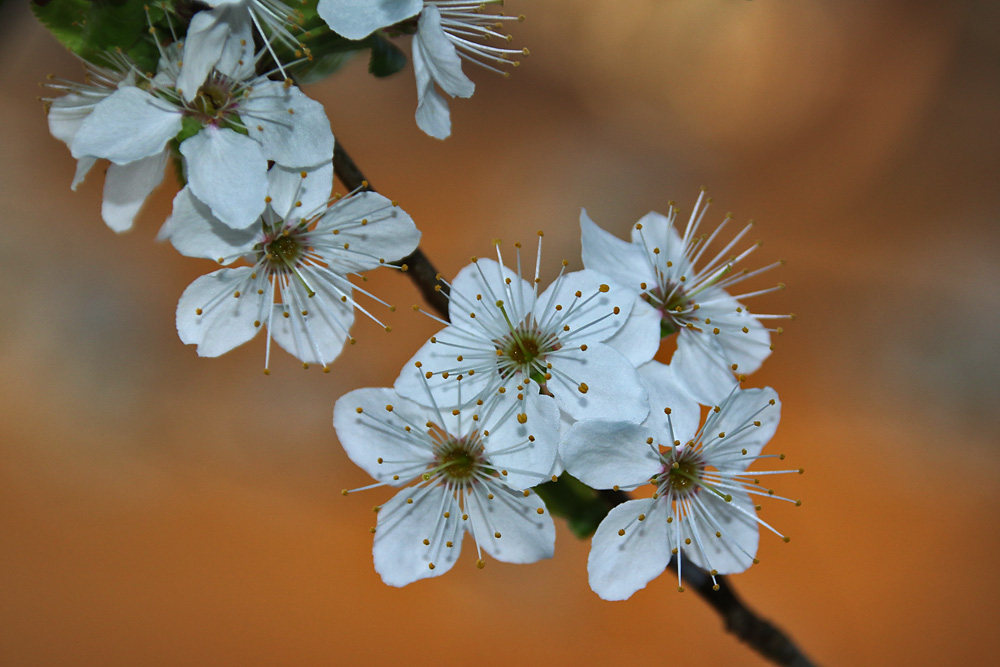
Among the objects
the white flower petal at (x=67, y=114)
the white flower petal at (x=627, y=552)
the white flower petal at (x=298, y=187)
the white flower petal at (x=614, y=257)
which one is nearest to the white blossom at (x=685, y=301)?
the white flower petal at (x=614, y=257)

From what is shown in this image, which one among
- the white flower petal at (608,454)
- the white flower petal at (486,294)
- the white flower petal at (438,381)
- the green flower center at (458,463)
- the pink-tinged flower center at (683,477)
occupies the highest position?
the white flower petal at (486,294)

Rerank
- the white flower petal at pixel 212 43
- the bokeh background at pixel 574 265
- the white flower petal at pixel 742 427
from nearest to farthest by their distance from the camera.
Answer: the white flower petal at pixel 212 43
the white flower petal at pixel 742 427
the bokeh background at pixel 574 265

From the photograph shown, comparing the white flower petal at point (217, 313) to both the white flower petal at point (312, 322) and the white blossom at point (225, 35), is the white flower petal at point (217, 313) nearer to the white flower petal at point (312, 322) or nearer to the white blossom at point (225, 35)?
the white flower petal at point (312, 322)

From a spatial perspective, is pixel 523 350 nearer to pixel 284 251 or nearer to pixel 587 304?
pixel 587 304

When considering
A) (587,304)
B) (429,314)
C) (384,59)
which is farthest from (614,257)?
(384,59)

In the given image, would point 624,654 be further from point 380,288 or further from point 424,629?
point 380,288

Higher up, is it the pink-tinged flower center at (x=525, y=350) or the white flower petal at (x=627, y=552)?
the pink-tinged flower center at (x=525, y=350)

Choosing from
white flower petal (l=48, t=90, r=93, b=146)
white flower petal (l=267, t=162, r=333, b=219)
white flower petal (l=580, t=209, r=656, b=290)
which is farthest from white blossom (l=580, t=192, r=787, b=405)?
white flower petal (l=48, t=90, r=93, b=146)
